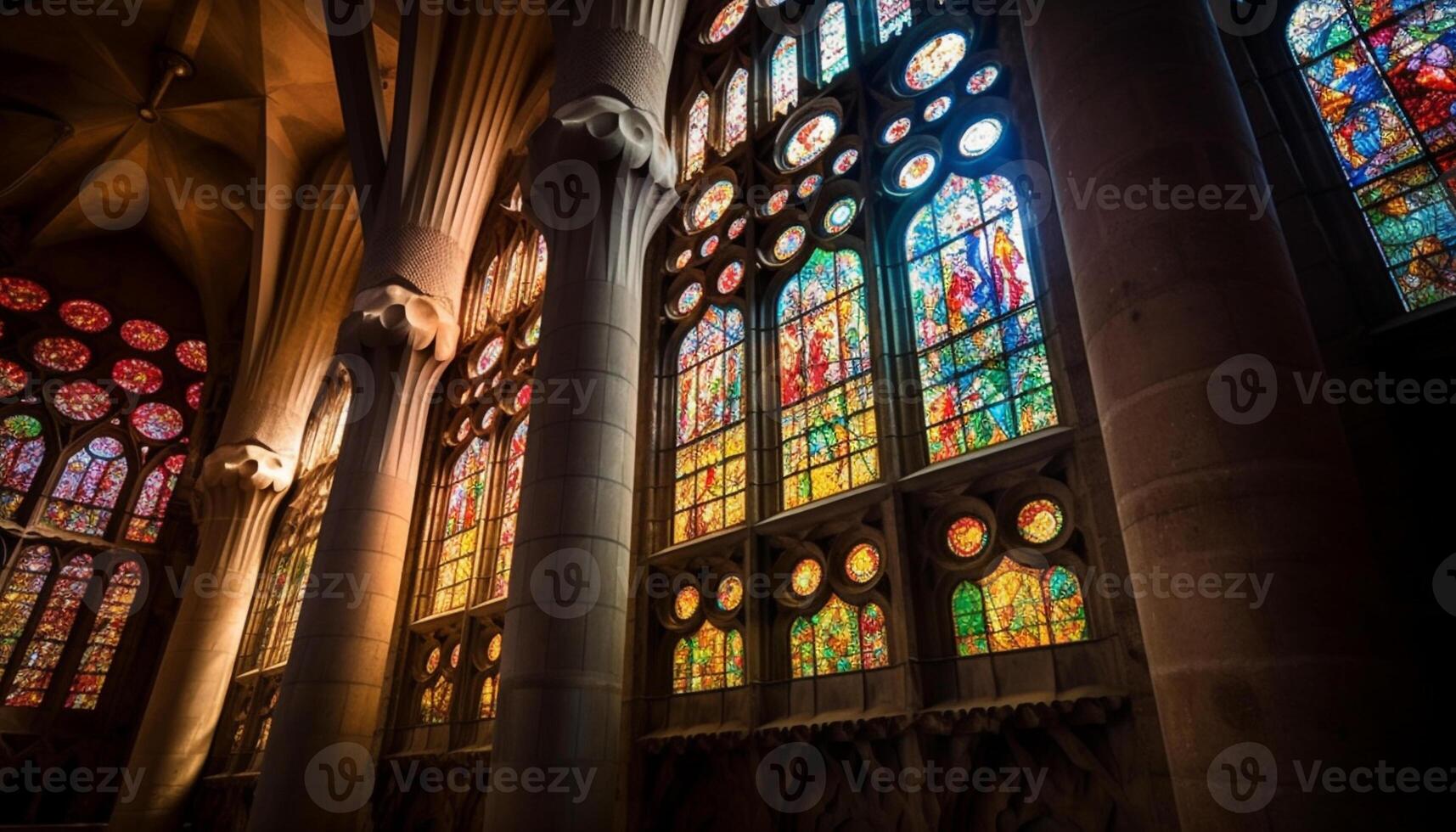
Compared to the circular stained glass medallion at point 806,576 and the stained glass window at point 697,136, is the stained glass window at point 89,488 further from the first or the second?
the circular stained glass medallion at point 806,576

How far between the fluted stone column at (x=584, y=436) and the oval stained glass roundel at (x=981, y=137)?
2620 mm

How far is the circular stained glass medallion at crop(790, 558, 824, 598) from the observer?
6.78 metres

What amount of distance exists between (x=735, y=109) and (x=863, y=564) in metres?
6.19

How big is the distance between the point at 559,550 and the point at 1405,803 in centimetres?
439

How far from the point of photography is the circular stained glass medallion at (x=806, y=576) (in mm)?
6781

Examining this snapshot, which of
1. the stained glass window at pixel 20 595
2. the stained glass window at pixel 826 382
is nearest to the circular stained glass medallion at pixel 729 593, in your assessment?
the stained glass window at pixel 826 382

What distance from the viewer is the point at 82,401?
706 inches

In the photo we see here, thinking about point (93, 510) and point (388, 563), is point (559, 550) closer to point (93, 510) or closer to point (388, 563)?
point (388, 563)

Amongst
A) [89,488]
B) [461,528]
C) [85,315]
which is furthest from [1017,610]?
[85,315]
